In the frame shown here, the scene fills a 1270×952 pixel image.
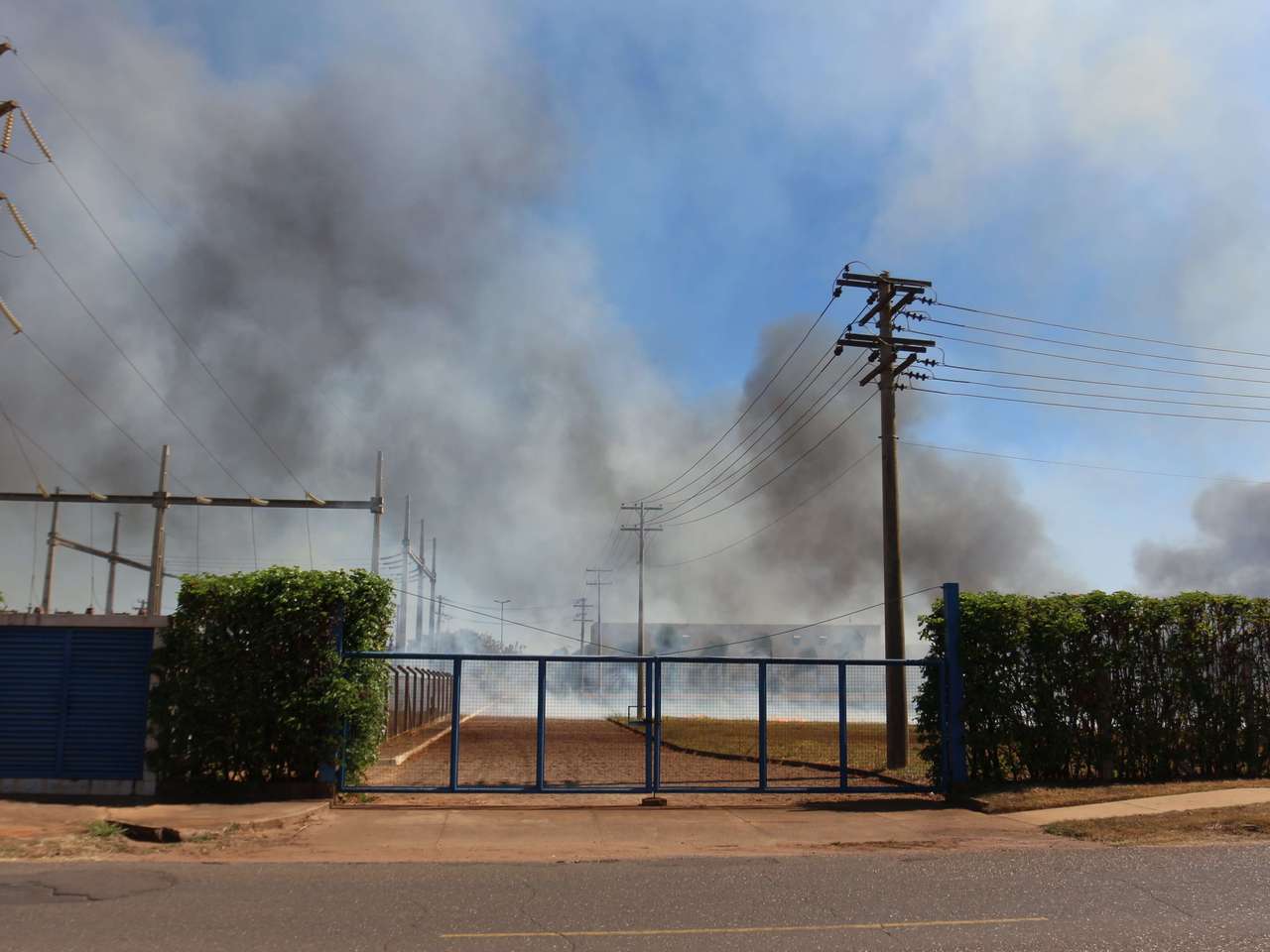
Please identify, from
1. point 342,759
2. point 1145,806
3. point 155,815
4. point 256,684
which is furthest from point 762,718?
point 155,815

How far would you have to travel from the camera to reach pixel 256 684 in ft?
37.3

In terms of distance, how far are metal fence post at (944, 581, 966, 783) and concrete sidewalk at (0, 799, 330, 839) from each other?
749 centimetres

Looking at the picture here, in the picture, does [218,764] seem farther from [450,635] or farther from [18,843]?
[450,635]

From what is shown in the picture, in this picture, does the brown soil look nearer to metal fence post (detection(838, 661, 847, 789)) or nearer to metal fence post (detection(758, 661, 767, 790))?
metal fence post (detection(758, 661, 767, 790))

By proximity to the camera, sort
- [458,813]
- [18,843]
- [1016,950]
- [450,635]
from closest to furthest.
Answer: [1016,950]
[18,843]
[458,813]
[450,635]

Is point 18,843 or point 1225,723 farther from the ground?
point 1225,723

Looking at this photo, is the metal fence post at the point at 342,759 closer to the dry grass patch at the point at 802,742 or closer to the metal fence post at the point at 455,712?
the metal fence post at the point at 455,712

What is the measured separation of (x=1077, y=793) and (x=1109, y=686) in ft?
5.59

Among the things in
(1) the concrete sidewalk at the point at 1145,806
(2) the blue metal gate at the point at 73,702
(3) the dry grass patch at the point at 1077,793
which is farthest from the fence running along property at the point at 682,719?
(2) the blue metal gate at the point at 73,702

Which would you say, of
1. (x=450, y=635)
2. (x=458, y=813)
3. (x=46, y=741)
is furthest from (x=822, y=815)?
(x=450, y=635)

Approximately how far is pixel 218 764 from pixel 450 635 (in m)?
72.9

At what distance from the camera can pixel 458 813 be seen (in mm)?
11273

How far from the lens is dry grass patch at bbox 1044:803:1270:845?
9.62m

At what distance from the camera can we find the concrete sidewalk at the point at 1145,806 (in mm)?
10859
